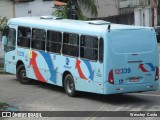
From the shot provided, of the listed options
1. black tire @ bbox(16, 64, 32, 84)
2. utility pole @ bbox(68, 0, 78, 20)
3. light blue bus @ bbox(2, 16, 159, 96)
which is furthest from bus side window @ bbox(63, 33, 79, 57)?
utility pole @ bbox(68, 0, 78, 20)

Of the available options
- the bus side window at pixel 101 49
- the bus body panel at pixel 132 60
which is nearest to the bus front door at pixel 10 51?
the bus side window at pixel 101 49

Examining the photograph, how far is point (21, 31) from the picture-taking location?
21422 mm

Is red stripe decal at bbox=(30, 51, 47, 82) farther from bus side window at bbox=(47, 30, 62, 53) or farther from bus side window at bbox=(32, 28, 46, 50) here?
bus side window at bbox=(47, 30, 62, 53)

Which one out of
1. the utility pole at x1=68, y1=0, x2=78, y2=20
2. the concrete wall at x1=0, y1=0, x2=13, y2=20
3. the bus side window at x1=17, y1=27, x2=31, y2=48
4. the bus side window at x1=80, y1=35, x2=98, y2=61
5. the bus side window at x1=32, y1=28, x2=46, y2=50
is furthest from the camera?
the concrete wall at x1=0, y1=0, x2=13, y2=20

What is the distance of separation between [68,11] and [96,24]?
16505 millimetres

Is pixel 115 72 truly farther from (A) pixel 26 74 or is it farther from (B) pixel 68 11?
(B) pixel 68 11

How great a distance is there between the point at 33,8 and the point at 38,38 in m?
27.4

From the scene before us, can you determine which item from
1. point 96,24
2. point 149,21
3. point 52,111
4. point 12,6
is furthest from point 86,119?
point 149,21

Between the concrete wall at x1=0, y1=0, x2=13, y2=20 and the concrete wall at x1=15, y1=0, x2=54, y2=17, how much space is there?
2.34 ft

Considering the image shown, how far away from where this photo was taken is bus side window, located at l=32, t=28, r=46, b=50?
19781 mm

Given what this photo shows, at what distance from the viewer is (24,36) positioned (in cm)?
2116

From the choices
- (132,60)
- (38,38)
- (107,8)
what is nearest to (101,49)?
(132,60)

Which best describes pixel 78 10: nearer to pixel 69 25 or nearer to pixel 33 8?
pixel 33 8

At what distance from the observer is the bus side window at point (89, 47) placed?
16.7 metres
